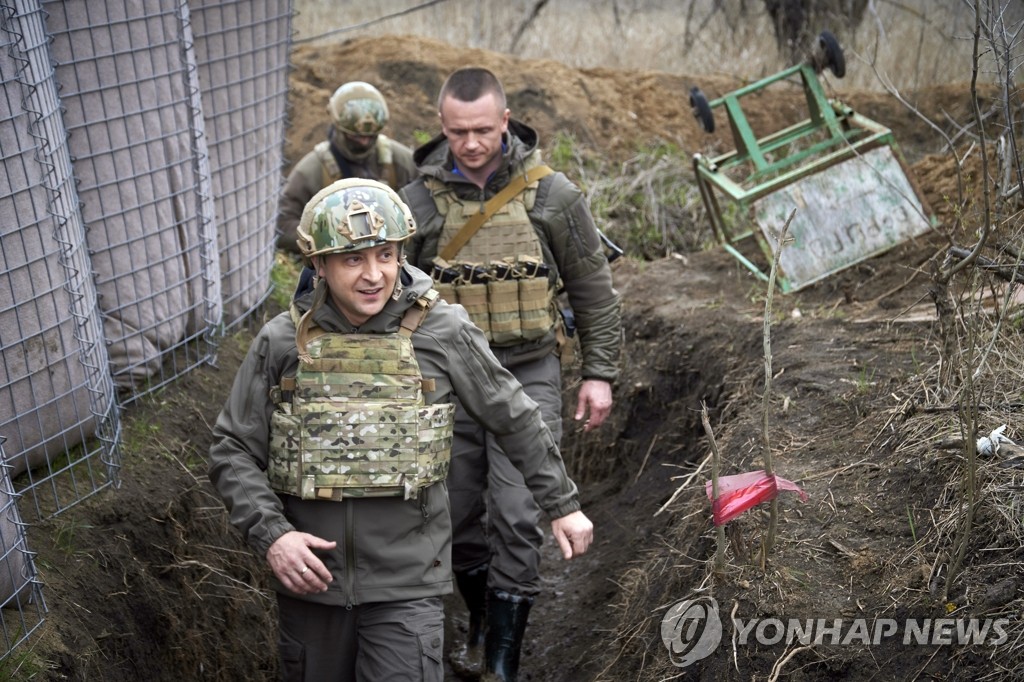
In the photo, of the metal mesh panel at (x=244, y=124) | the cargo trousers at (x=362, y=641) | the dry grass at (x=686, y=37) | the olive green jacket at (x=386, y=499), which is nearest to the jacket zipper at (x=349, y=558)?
the olive green jacket at (x=386, y=499)

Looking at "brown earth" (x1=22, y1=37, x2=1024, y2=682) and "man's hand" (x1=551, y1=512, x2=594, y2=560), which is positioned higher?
"man's hand" (x1=551, y1=512, x2=594, y2=560)

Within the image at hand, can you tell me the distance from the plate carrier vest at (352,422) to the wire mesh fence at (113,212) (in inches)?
44.4

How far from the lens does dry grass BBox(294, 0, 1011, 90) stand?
477 inches

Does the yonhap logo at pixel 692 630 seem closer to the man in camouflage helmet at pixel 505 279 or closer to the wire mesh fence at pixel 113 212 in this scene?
the man in camouflage helmet at pixel 505 279

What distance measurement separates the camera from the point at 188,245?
18.3 feet

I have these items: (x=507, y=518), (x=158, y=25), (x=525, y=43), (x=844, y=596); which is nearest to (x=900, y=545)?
(x=844, y=596)

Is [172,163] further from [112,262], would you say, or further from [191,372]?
[191,372]

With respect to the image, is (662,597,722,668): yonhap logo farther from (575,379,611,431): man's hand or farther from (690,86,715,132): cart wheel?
(690,86,715,132): cart wheel

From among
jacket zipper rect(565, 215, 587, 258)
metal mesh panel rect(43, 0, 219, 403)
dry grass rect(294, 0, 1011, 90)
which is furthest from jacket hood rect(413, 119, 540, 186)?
dry grass rect(294, 0, 1011, 90)

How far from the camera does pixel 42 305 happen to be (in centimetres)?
423

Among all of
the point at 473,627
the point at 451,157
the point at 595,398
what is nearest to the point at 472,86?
the point at 451,157

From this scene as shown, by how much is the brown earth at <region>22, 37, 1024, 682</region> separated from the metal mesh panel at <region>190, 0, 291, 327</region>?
459 mm

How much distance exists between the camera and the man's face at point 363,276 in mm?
3428

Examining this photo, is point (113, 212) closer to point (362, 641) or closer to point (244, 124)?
point (244, 124)
